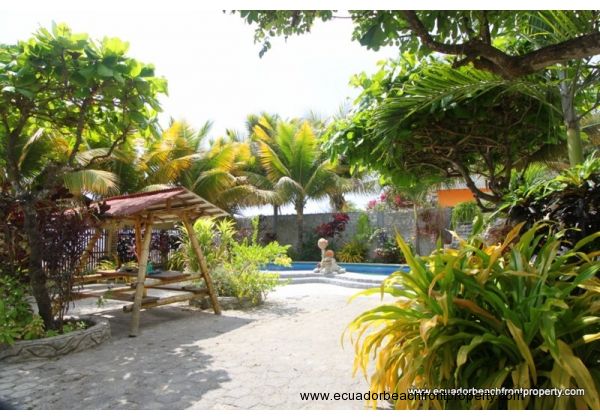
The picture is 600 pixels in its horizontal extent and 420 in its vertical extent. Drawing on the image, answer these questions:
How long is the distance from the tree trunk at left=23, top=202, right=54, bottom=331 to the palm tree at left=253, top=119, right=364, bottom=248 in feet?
44.6

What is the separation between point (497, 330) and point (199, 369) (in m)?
3.23

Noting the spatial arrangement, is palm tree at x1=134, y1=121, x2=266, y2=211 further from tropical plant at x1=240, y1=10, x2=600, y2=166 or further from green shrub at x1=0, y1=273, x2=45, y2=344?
tropical plant at x1=240, y1=10, x2=600, y2=166

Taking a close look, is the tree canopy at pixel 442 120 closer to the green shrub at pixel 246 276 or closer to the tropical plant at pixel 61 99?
the tropical plant at pixel 61 99

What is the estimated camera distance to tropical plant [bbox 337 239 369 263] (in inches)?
744

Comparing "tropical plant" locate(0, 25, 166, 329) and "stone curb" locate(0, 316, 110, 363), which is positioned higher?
"tropical plant" locate(0, 25, 166, 329)

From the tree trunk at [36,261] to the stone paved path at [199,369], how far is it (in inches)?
37.1

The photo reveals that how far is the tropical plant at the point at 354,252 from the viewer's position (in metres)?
18.9

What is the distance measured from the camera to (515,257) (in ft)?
9.14

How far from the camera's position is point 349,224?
20.4 m

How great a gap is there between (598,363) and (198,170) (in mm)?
16830

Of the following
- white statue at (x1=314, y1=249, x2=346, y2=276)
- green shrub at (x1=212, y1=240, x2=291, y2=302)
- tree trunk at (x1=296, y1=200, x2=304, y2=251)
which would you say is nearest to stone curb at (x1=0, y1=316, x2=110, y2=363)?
green shrub at (x1=212, y1=240, x2=291, y2=302)

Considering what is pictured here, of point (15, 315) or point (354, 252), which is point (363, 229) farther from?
point (15, 315)

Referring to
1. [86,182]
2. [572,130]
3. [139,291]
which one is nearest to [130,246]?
[86,182]

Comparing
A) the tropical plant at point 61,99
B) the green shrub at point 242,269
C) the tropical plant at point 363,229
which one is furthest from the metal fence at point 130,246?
the tropical plant at point 363,229
